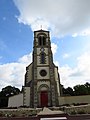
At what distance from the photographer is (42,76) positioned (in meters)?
38.1

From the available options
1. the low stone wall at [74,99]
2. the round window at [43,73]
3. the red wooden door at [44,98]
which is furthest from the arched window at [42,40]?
the low stone wall at [74,99]

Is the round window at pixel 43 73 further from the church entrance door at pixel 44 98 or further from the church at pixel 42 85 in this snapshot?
the church entrance door at pixel 44 98

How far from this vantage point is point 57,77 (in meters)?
40.4

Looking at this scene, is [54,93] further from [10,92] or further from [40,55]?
[10,92]

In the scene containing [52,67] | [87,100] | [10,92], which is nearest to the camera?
[87,100]

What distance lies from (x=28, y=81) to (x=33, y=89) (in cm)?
350

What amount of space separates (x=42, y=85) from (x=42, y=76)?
1759mm

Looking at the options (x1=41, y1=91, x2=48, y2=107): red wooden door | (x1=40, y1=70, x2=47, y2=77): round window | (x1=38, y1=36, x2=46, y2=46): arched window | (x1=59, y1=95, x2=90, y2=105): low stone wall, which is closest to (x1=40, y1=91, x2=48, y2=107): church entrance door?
(x1=41, y1=91, x2=48, y2=107): red wooden door

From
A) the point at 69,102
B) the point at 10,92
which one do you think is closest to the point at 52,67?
the point at 69,102

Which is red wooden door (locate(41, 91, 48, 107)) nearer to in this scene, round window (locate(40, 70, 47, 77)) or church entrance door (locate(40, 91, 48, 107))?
church entrance door (locate(40, 91, 48, 107))

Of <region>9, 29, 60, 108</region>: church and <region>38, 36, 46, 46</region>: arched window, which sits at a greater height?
<region>38, 36, 46, 46</region>: arched window

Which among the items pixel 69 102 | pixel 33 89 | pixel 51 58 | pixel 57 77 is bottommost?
pixel 69 102

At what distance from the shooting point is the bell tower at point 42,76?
36406mm

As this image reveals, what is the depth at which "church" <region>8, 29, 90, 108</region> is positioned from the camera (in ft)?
119
